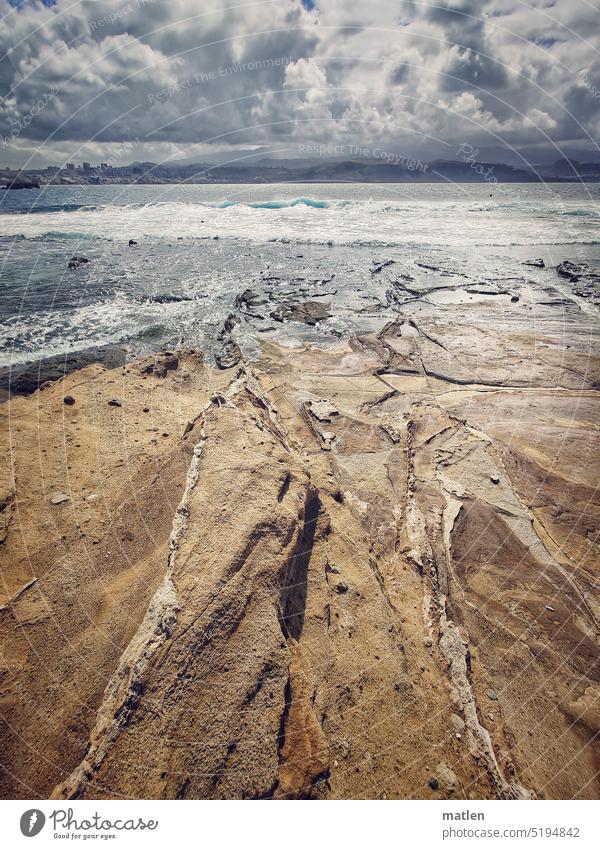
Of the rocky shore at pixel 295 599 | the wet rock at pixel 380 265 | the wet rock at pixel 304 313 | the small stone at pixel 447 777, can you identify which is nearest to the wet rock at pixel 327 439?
the rocky shore at pixel 295 599

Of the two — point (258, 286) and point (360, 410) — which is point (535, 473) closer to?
point (360, 410)

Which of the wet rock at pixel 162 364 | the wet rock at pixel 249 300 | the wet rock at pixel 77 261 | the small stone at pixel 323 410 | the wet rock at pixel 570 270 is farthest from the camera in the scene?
the wet rock at pixel 77 261

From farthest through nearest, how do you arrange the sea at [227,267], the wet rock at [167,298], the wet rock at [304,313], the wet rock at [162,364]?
the wet rock at [167,298] < the wet rock at [304,313] < the sea at [227,267] < the wet rock at [162,364]

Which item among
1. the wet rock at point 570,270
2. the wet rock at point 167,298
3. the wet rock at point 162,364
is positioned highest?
the wet rock at point 570,270

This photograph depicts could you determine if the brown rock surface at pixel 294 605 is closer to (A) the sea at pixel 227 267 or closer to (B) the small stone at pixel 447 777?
(B) the small stone at pixel 447 777

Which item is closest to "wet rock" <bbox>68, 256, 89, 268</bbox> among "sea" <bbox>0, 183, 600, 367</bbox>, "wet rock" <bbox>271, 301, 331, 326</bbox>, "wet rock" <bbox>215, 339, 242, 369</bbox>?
"sea" <bbox>0, 183, 600, 367</bbox>

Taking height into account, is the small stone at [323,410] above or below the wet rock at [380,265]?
below
